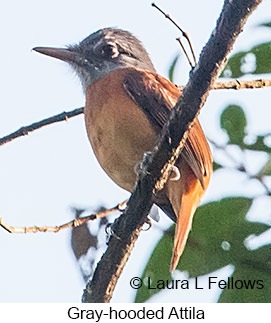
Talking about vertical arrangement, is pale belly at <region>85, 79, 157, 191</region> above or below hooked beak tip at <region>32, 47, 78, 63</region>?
below

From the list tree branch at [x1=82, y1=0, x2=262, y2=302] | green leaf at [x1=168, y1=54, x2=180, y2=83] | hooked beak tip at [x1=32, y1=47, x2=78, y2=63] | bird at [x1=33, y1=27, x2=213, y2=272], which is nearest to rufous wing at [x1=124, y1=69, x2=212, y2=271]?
bird at [x1=33, y1=27, x2=213, y2=272]

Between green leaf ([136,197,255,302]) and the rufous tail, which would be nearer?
green leaf ([136,197,255,302])

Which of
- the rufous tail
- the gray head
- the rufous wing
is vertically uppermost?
the gray head

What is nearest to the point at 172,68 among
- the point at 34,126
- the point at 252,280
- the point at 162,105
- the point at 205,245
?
the point at 162,105

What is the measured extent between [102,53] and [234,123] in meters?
1.78

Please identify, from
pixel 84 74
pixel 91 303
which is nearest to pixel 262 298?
pixel 91 303

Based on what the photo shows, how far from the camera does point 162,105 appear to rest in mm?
4480

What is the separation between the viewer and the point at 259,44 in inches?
156

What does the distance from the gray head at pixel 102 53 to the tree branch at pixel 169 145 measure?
6.18 feet

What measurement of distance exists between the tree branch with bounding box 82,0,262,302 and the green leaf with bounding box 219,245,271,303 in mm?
516

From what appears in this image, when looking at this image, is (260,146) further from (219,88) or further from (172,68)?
(172,68)

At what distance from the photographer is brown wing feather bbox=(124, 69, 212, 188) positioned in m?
4.25

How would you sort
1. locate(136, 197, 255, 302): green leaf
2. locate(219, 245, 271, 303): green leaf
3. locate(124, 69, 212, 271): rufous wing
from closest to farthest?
locate(219, 245, 271, 303): green leaf
locate(136, 197, 255, 302): green leaf
locate(124, 69, 212, 271): rufous wing

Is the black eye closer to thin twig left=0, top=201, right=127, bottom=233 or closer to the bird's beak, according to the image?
the bird's beak
